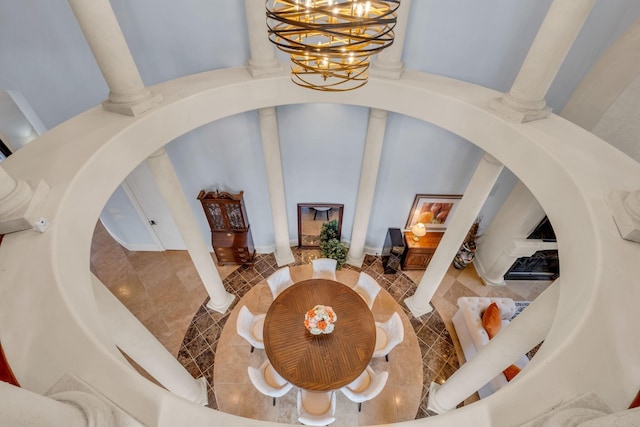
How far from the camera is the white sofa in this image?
17.6 feet

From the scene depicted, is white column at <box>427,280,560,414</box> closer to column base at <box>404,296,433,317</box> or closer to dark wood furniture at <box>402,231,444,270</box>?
column base at <box>404,296,433,317</box>

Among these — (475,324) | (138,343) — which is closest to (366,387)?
(475,324)

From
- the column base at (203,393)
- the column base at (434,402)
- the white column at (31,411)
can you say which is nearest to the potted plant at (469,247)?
the column base at (434,402)

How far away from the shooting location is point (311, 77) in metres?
4.70

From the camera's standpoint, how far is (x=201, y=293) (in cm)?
697

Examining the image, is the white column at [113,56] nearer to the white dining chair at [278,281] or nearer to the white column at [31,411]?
the white column at [31,411]

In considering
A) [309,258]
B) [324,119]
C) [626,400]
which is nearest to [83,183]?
[324,119]

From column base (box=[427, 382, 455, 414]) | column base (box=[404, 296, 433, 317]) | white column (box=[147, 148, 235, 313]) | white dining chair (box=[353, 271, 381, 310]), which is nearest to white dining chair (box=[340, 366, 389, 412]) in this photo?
column base (box=[427, 382, 455, 414])

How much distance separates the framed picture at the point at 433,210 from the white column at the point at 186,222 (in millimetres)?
4731

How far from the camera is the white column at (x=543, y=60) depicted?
3.14 m

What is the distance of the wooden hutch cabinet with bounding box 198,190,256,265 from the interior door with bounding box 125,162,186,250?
102 cm

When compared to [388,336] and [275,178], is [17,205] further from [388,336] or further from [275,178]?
[388,336]

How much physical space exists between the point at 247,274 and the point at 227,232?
1189mm

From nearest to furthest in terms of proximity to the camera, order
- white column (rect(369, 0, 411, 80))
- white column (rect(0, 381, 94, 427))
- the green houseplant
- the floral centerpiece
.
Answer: white column (rect(0, 381, 94, 427))
white column (rect(369, 0, 411, 80))
the floral centerpiece
the green houseplant
